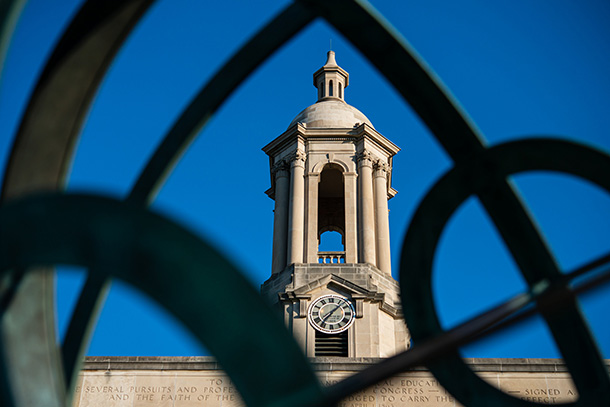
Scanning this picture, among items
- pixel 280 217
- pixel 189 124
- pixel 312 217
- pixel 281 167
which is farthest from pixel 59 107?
pixel 281 167

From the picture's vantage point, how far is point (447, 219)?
22.9 ft

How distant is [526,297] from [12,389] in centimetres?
366

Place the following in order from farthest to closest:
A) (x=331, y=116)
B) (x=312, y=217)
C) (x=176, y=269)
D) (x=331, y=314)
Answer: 1. (x=331, y=116)
2. (x=312, y=217)
3. (x=331, y=314)
4. (x=176, y=269)

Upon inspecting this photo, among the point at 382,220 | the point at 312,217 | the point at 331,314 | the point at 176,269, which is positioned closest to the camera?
the point at 176,269

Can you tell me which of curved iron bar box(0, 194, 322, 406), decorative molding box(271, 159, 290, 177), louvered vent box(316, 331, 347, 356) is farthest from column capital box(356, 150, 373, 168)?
Result: curved iron bar box(0, 194, 322, 406)

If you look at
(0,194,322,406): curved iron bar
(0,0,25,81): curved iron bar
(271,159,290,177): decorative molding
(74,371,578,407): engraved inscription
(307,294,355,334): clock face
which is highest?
(271,159,290,177): decorative molding

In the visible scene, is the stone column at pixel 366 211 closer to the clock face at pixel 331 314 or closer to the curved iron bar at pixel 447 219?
the clock face at pixel 331 314

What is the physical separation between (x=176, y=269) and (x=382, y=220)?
37545 mm

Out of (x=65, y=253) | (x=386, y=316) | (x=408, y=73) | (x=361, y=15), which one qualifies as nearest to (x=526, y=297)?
(x=408, y=73)

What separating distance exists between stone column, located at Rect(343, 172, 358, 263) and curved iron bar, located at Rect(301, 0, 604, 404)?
3257 cm

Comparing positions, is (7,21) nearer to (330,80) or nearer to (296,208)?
(296,208)

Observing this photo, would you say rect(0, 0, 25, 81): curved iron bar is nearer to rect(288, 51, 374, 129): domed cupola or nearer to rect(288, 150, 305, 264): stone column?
rect(288, 150, 305, 264): stone column

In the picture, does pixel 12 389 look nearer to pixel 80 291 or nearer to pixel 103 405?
pixel 80 291

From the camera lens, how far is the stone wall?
77.5 feet
